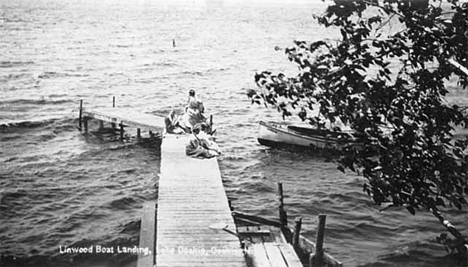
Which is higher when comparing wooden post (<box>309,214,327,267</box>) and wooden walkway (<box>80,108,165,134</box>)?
wooden walkway (<box>80,108,165,134</box>)

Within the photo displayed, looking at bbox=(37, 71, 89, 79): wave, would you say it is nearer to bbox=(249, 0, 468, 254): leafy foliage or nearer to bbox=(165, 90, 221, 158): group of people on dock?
bbox=(165, 90, 221, 158): group of people on dock

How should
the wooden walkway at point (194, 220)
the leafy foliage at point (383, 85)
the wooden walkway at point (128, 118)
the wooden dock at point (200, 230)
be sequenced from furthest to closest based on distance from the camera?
the wooden walkway at point (128, 118) → the wooden dock at point (200, 230) → the wooden walkway at point (194, 220) → the leafy foliage at point (383, 85)

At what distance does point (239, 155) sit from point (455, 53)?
68.2ft

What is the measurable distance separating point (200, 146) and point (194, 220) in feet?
19.5

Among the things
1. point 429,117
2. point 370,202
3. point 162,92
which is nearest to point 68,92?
point 162,92

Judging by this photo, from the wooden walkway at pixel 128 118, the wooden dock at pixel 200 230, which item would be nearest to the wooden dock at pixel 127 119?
the wooden walkway at pixel 128 118

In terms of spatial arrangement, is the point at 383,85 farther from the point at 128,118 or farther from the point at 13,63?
the point at 13,63

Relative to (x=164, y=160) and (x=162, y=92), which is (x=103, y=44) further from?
(x=164, y=160)

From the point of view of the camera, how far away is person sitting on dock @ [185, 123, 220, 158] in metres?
16.9

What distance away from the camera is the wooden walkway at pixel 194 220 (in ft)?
32.7

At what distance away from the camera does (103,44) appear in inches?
3004

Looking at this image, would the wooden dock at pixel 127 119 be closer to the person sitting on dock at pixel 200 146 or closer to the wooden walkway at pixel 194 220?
the person sitting on dock at pixel 200 146

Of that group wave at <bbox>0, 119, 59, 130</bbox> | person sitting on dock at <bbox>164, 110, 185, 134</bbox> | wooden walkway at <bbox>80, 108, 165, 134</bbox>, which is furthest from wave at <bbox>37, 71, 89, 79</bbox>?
person sitting on dock at <bbox>164, 110, 185, 134</bbox>

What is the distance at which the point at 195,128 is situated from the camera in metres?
18.0
